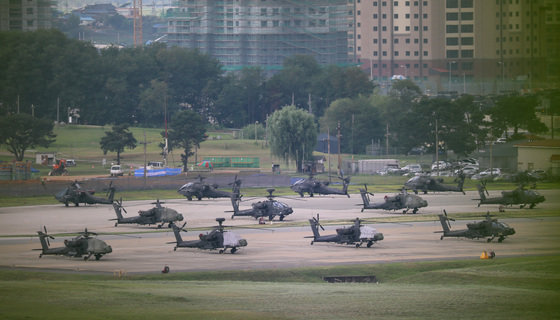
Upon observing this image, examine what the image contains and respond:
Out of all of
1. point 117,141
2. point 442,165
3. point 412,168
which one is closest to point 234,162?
point 117,141

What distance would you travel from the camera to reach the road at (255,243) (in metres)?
51.1

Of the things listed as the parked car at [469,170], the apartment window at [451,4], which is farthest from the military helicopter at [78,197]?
the apartment window at [451,4]

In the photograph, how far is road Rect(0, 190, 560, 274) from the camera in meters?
51.1

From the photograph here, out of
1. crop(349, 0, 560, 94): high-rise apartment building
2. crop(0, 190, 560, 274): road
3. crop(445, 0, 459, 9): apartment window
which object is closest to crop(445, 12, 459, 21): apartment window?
crop(349, 0, 560, 94): high-rise apartment building

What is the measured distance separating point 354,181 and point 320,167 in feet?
54.8

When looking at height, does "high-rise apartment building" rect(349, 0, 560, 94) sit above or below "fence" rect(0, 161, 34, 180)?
above

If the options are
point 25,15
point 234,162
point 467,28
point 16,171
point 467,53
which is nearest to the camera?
point 16,171

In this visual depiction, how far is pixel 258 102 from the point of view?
18675cm

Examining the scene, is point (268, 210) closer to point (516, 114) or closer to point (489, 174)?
point (489, 174)

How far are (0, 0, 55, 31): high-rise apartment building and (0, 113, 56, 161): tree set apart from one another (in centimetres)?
6495

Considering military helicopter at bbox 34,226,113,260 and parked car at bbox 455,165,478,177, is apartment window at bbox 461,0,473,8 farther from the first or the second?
military helicopter at bbox 34,226,113,260

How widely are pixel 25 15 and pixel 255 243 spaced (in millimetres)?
144386

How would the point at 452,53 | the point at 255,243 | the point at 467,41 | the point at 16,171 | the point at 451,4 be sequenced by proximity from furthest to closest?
the point at 451,4, the point at 452,53, the point at 467,41, the point at 16,171, the point at 255,243

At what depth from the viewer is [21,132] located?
124 m
